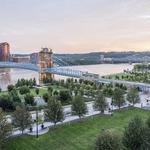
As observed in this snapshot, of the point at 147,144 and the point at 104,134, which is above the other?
the point at 104,134

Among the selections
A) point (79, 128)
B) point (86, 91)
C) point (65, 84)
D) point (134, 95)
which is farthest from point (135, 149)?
point (65, 84)

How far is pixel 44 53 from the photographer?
75312 mm

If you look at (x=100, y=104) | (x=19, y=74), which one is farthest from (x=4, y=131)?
(x=19, y=74)

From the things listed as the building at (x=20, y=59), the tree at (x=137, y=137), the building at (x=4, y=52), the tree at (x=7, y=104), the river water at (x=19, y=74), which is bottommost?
the river water at (x=19, y=74)

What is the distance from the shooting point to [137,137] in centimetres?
1366

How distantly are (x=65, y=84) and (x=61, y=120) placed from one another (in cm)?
2295

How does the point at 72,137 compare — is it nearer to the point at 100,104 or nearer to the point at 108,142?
the point at 100,104

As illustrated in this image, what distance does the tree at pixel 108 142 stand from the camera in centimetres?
1190

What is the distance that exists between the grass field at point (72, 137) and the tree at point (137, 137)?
268 centimetres

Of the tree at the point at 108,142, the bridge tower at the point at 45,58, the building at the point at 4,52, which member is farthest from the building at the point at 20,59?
the tree at the point at 108,142

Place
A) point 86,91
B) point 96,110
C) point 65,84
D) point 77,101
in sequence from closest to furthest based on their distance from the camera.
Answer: point 77,101 → point 96,110 → point 86,91 → point 65,84

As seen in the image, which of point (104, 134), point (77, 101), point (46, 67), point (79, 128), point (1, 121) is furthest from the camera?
point (46, 67)

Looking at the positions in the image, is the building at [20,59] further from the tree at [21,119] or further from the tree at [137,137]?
the tree at [137,137]

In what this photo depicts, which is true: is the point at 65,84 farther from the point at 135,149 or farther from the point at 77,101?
the point at 135,149
